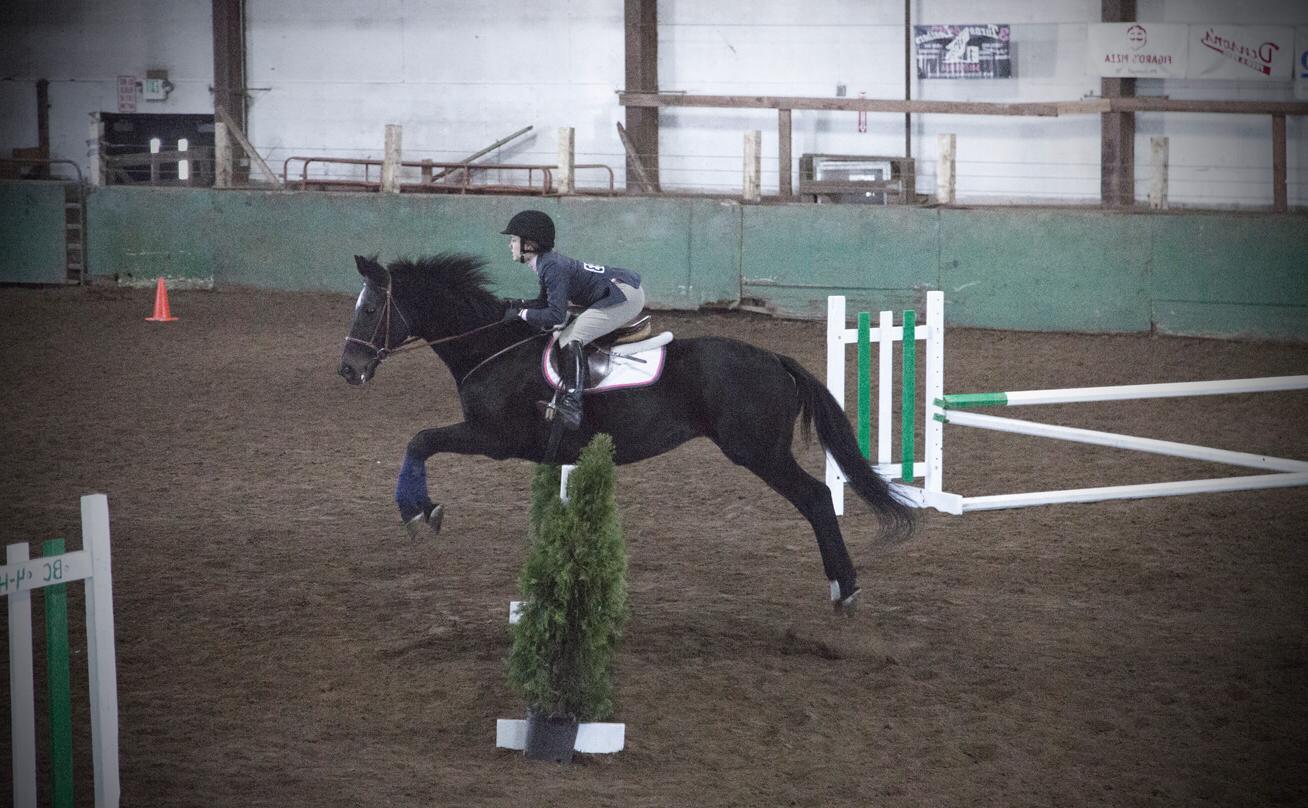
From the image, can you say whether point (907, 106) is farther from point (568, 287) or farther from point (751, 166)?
point (568, 287)

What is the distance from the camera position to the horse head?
7.37 metres

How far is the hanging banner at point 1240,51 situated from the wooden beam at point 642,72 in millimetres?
7698

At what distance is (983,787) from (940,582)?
2.72m

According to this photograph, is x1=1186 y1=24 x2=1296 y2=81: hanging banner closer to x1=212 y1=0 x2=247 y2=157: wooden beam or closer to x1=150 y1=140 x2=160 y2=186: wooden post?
x1=150 y1=140 x2=160 y2=186: wooden post

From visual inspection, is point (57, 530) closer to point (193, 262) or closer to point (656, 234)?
point (656, 234)

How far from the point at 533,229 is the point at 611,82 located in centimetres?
1557

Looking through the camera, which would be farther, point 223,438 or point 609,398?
point 223,438

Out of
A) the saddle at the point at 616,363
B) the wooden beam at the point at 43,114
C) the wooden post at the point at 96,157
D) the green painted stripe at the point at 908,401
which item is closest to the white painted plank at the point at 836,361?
the green painted stripe at the point at 908,401

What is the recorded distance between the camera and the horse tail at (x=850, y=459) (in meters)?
7.16

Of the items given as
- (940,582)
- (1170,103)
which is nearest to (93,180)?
(1170,103)

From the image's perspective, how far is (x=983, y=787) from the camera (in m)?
4.86

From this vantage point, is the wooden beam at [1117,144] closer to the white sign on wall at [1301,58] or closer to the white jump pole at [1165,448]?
the white sign on wall at [1301,58]

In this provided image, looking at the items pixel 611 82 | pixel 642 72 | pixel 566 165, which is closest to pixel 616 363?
pixel 566 165

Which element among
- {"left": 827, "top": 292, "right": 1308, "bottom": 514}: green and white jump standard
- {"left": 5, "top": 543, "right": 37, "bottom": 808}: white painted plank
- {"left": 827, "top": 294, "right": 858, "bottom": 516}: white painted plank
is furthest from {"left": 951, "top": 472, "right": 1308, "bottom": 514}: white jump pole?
{"left": 5, "top": 543, "right": 37, "bottom": 808}: white painted plank
